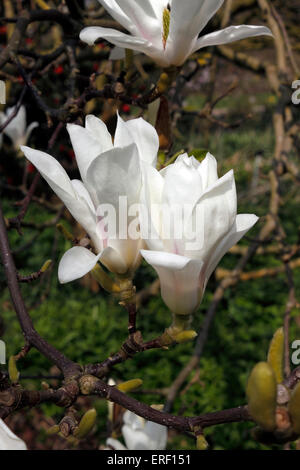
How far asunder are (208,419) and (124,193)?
233 mm

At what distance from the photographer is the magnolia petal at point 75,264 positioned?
0.49 meters

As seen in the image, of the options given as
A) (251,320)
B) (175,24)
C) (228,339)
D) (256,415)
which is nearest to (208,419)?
(256,415)

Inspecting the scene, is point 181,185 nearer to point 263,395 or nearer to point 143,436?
point 263,395

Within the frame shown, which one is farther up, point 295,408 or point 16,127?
point 295,408

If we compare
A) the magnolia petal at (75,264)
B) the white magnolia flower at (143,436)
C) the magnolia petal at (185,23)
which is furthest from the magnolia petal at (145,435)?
the magnolia petal at (185,23)

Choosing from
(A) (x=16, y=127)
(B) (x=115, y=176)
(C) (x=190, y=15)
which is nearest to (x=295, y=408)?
(B) (x=115, y=176)

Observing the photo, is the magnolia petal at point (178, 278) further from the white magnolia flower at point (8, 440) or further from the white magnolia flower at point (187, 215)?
the white magnolia flower at point (8, 440)

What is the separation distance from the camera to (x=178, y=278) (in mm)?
519

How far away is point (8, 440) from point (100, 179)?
246mm

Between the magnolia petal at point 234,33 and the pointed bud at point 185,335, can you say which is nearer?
the pointed bud at point 185,335

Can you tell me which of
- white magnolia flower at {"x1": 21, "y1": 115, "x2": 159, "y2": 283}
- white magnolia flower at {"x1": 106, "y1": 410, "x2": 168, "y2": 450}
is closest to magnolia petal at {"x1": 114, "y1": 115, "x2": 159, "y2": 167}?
white magnolia flower at {"x1": 21, "y1": 115, "x2": 159, "y2": 283}

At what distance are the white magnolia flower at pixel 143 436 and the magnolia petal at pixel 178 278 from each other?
20.1 inches

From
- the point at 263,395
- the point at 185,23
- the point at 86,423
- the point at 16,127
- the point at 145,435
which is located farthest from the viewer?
the point at 16,127
